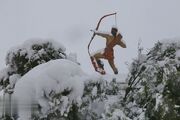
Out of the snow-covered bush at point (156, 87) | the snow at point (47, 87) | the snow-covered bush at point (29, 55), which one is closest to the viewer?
the snow at point (47, 87)

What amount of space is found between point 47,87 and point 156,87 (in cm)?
237

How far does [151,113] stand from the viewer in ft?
29.8

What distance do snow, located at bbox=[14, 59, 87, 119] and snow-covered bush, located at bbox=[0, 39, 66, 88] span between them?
1.93m

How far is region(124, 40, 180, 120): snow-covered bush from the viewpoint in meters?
8.81

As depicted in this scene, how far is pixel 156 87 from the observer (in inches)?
A: 372

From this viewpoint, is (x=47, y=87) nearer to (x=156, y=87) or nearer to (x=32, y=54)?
(x=32, y=54)

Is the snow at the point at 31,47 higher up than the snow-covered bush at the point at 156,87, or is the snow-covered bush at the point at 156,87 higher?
the snow at the point at 31,47

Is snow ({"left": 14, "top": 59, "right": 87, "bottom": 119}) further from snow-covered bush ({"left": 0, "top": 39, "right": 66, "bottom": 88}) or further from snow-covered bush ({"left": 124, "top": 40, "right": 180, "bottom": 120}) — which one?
snow-covered bush ({"left": 0, "top": 39, "right": 66, "bottom": 88})

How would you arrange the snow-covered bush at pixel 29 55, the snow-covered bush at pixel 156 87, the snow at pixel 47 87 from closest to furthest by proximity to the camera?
the snow at pixel 47 87 → the snow-covered bush at pixel 156 87 → the snow-covered bush at pixel 29 55

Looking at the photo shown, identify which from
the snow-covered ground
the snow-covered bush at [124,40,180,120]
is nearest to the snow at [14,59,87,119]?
the snow-covered ground

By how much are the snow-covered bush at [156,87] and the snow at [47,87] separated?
152cm

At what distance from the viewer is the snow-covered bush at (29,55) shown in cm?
996

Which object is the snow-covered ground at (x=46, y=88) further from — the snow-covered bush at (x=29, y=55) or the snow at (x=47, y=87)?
the snow-covered bush at (x=29, y=55)

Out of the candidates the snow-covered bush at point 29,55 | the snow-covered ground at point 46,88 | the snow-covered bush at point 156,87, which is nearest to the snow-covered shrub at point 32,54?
the snow-covered bush at point 29,55
